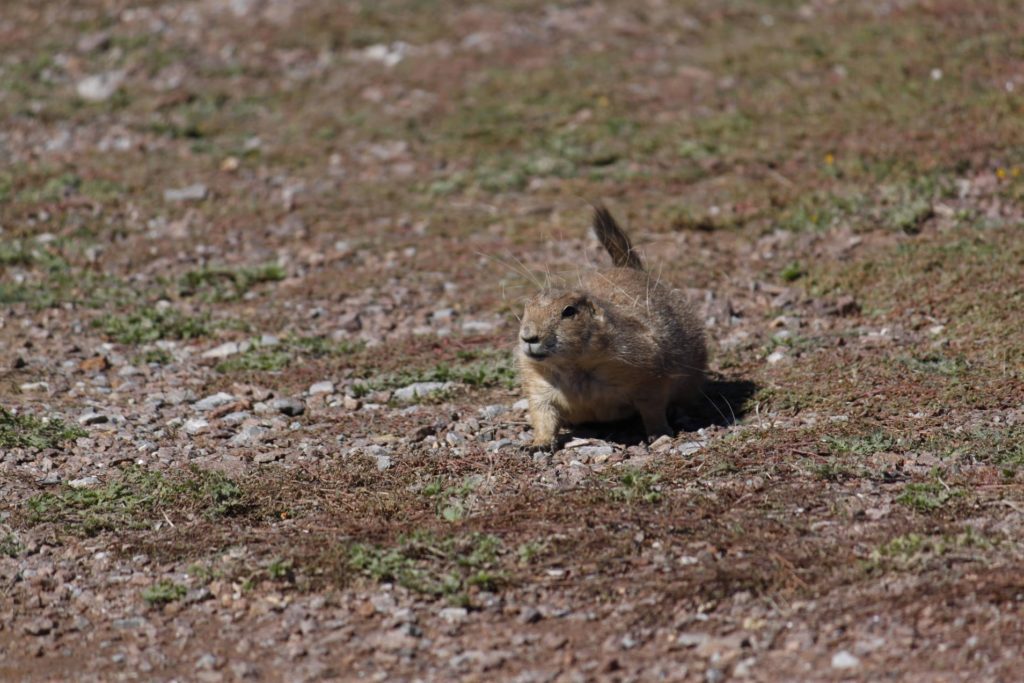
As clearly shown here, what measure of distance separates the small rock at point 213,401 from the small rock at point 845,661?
4750 millimetres

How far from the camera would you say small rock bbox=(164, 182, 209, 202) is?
1266 centimetres

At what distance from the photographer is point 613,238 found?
8.17 metres

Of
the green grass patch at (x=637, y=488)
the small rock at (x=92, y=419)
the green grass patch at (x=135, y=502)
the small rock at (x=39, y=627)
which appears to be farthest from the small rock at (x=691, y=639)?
the small rock at (x=92, y=419)

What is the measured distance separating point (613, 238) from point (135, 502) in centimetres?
349

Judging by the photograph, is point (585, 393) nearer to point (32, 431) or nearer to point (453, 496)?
point (453, 496)

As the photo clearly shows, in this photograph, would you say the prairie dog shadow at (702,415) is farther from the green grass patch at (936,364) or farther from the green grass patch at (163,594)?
the green grass patch at (163,594)

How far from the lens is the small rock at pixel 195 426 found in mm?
7738

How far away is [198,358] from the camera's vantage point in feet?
→ 30.2

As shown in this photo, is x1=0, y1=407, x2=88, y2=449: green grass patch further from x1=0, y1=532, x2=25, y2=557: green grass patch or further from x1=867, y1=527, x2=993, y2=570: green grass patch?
x1=867, y1=527, x2=993, y2=570: green grass patch

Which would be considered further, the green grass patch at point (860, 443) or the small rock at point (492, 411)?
the small rock at point (492, 411)

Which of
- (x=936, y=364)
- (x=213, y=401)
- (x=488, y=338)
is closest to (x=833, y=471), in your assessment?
(x=936, y=364)

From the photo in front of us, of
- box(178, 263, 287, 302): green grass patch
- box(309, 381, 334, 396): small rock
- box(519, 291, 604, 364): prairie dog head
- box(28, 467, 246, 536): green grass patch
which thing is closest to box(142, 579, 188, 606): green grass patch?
box(28, 467, 246, 536): green grass patch

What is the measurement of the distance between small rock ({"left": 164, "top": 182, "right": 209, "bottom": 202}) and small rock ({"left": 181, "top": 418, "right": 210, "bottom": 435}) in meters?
5.27

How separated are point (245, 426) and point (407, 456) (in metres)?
1.30
